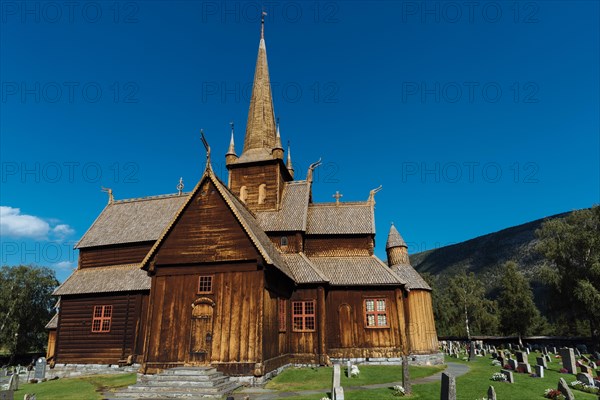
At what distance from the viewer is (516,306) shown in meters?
48.5

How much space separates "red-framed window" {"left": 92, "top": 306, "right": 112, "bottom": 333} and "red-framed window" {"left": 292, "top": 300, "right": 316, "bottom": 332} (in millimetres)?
13863

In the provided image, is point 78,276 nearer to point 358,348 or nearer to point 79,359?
point 79,359

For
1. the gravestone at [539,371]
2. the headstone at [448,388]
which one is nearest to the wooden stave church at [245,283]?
the gravestone at [539,371]

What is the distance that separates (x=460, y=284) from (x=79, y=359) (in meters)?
58.8

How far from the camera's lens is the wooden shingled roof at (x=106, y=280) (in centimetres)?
2729

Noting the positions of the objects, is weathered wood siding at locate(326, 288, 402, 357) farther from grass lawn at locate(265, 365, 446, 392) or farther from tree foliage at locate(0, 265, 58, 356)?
tree foliage at locate(0, 265, 58, 356)

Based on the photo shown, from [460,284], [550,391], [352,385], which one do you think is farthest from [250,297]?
[460,284]

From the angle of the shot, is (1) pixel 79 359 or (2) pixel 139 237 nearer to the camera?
(1) pixel 79 359

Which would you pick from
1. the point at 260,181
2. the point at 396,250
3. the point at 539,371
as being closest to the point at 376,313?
the point at 396,250

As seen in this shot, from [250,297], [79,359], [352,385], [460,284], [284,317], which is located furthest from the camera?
[460,284]

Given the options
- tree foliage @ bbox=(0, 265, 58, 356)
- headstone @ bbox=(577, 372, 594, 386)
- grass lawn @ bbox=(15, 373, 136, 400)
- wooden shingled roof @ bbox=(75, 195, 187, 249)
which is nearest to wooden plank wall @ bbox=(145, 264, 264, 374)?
grass lawn @ bbox=(15, 373, 136, 400)

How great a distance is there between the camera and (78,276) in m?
30.2

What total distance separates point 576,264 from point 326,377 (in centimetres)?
3544

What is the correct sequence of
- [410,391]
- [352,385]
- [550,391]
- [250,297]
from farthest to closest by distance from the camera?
[250,297] < [352,385] < [410,391] < [550,391]
